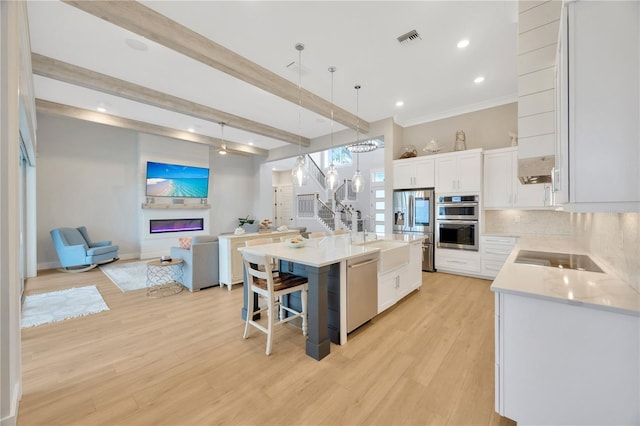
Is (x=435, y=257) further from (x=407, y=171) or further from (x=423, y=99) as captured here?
(x=423, y=99)

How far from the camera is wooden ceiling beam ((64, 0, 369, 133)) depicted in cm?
246

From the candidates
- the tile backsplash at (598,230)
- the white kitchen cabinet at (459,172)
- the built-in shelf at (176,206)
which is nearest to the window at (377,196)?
the white kitchen cabinet at (459,172)

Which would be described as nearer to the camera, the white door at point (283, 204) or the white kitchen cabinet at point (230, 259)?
the white kitchen cabinet at point (230, 259)

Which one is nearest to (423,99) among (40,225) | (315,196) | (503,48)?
(503,48)

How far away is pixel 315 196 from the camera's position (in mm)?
9930

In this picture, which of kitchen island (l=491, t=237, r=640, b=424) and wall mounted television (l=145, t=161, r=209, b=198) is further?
wall mounted television (l=145, t=161, r=209, b=198)

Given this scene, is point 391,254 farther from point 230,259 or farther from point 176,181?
point 176,181

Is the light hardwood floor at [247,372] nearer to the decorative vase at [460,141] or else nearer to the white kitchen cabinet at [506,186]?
the white kitchen cabinet at [506,186]

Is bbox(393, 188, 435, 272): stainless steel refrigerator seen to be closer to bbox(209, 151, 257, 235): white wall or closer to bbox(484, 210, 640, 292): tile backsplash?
bbox(484, 210, 640, 292): tile backsplash

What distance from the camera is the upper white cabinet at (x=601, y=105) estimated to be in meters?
1.14

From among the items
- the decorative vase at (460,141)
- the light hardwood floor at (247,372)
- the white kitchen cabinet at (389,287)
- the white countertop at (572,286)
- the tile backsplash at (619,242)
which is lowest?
the light hardwood floor at (247,372)

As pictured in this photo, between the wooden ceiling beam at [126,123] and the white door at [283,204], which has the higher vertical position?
the wooden ceiling beam at [126,123]

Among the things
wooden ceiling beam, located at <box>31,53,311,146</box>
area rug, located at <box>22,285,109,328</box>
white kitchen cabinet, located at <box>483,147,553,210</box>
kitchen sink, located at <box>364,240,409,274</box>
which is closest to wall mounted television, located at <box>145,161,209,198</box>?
wooden ceiling beam, located at <box>31,53,311,146</box>

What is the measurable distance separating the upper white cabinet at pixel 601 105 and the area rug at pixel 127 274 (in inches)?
219
